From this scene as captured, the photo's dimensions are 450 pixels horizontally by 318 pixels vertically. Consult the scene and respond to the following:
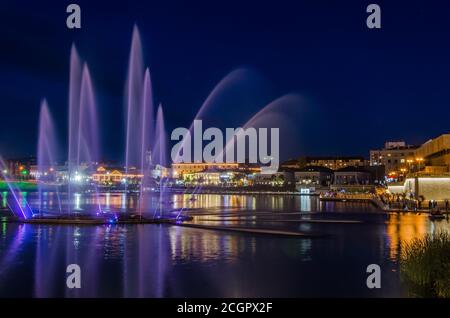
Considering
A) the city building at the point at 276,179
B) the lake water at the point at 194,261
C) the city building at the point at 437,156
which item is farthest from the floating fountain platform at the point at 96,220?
the city building at the point at 276,179

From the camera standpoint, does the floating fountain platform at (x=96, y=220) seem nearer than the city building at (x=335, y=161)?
Yes

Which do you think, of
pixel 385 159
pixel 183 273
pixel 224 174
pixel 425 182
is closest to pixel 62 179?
pixel 224 174

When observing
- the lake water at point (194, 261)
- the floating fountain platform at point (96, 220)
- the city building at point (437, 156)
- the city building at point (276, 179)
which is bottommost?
the lake water at point (194, 261)

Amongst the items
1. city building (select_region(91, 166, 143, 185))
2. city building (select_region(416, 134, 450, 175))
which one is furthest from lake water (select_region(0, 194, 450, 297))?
city building (select_region(91, 166, 143, 185))

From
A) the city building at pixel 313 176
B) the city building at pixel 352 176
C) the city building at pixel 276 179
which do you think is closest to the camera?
the city building at pixel 352 176

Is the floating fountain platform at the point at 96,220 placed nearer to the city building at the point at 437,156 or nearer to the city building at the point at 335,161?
the city building at the point at 437,156

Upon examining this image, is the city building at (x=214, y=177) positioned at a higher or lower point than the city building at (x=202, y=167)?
lower

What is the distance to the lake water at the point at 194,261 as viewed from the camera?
15.4 metres

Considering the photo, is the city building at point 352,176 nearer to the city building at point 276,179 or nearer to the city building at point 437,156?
the city building at point 276,179

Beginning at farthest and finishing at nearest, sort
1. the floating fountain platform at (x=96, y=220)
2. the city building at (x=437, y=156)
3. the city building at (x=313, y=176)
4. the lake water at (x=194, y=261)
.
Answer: the city building at (x=313, y=176) → the city building at (x=437, y=156) → the floating fountain platform at (x=96, y=220) → the lake water at (x=194, y=261)

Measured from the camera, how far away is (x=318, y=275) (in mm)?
17562

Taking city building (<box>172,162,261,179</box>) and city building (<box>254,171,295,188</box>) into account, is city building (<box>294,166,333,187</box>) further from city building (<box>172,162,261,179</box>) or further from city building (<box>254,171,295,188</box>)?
city building (<box>172,162,261,179</box>)
